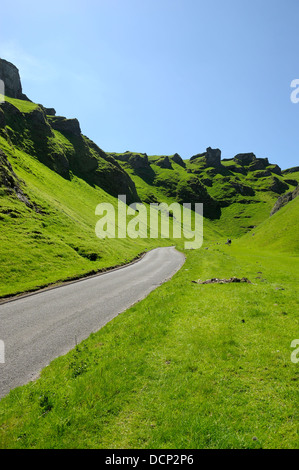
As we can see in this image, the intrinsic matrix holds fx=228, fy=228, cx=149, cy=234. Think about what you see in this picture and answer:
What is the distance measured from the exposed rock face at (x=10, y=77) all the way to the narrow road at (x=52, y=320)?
197573 millimetres

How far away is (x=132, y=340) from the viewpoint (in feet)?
39.2

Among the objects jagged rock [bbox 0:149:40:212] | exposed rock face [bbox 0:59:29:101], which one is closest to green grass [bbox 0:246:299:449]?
jagged rock [bbox 0:149:40:212]

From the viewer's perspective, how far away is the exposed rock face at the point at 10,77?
163500 millimetres

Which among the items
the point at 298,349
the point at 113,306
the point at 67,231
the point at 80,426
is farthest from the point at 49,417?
the point at 67,231

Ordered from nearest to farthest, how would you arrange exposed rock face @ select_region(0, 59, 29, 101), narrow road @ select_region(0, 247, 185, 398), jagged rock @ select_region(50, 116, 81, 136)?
narrow road @ select_region(0, 247, 185, 398) < exposed rock face @ select_region(0, 59, 29, 101) < jagged rock @ select_region(50, 116, 81, 136)

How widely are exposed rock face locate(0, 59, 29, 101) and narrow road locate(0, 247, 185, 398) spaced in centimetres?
19757

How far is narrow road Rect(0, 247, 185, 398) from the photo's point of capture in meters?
10.6

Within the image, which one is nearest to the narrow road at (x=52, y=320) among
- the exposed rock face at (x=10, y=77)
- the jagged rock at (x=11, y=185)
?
the jagged rock at (x=11, y=185)

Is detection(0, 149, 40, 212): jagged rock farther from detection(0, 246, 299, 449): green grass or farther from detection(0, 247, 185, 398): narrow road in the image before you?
detection(0, 246, 299, 449): green grass

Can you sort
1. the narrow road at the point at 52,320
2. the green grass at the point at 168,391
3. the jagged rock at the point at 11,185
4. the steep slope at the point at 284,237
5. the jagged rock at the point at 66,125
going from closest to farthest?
the green grass at the point at 168,391 < the narrow road at the point at 52,320 < the jagged rock at the point at 11,185 < the steep slope at the point at 284,237 < the jagged rock at the point at 66,125

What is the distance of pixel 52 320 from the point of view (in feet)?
52.0

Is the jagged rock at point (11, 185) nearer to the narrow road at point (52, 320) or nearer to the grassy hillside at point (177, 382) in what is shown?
the narrow road at point (52, 320)

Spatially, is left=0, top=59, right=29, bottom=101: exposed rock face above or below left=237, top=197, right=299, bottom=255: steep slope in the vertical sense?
above
